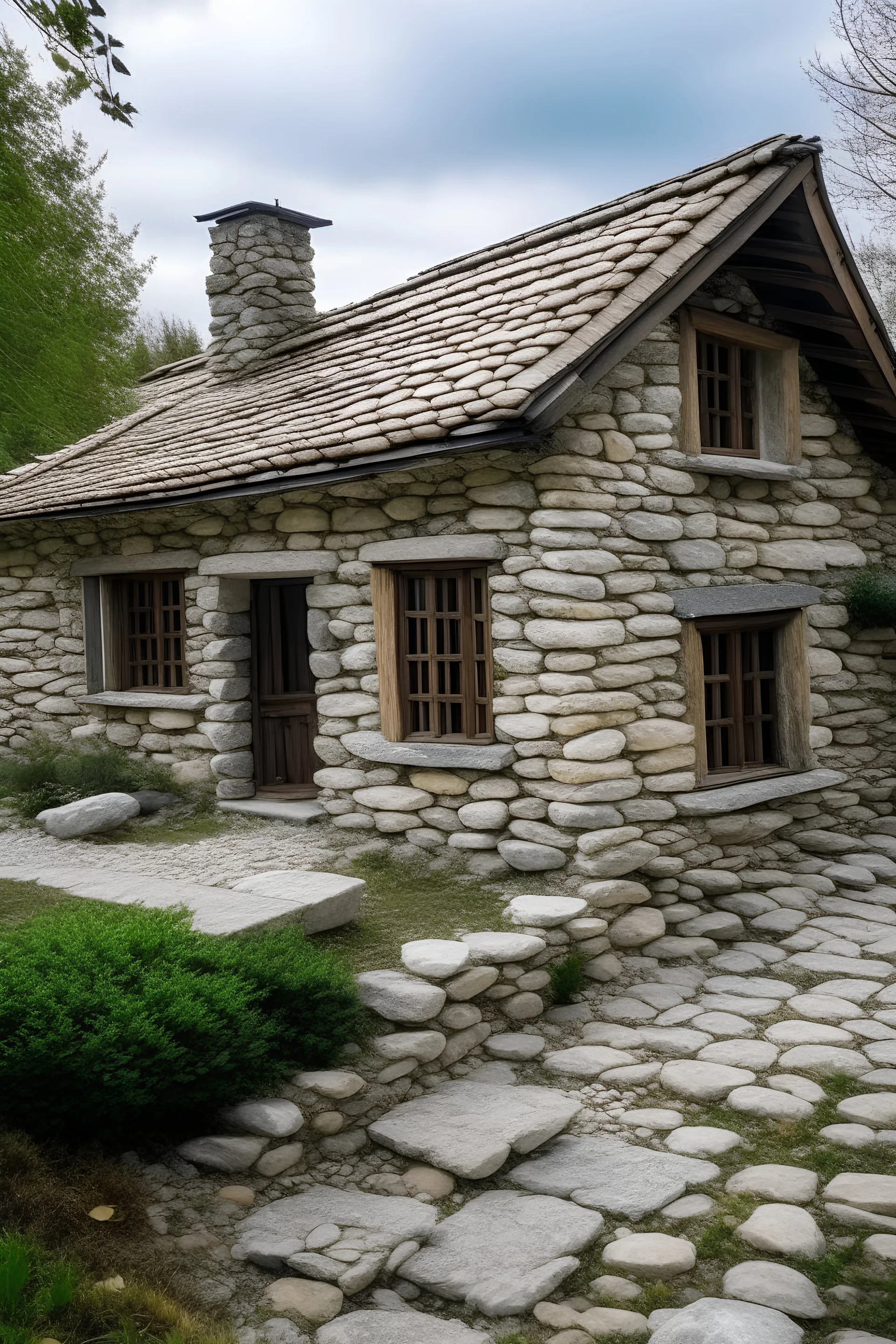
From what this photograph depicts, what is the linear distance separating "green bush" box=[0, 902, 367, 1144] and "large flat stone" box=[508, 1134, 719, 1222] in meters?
0.99

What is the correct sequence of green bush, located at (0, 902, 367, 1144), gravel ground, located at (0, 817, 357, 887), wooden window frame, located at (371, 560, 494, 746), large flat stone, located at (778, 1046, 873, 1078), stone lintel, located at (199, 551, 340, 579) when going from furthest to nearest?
stone lintel, located at (199, 551, 340, 579) → wooden window frame, located at (371, 560, 494, 746) → gravel ground, located at (0, 817, 357, 887) → large flat stone, located at (778, 1046, 873, 1078) → green bush, located at (0, 902, 367, 1144)

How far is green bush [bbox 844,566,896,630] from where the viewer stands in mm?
7730

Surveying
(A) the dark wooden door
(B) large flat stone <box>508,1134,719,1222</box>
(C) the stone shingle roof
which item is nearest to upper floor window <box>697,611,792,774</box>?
(C) the stone shingle roof

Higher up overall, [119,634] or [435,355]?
[435,355]

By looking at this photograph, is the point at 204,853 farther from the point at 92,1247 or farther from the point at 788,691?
the point at 788,691

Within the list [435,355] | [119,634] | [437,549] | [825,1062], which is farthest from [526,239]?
[825,1062]

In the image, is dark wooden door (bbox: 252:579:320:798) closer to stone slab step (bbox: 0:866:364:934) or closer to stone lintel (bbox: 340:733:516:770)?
stone lintel (bbox: 340:733:516:770)

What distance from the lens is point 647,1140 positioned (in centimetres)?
430

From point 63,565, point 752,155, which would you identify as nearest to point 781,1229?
point 752,155

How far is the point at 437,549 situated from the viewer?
6.50 metres

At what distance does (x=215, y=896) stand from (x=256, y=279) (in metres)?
6.87

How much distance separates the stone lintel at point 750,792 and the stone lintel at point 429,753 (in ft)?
3.79

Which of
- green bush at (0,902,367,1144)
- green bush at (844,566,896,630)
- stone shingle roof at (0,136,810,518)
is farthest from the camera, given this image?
green bush at (844,566,896,630)

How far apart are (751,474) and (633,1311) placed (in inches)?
209
